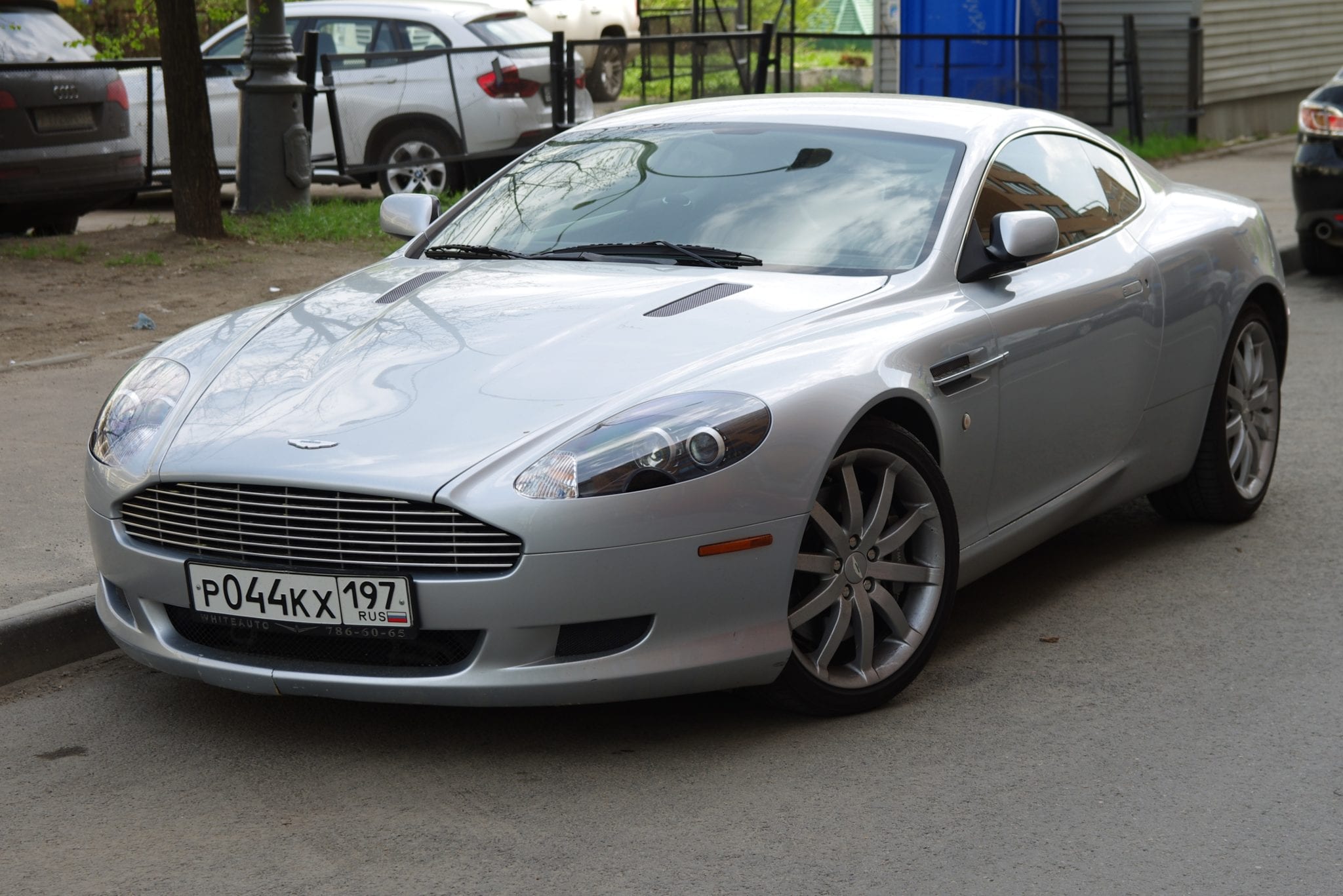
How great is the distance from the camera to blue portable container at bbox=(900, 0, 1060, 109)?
66.6 feet

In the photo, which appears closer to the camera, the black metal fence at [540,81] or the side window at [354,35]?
the black metal fence at [540,81]

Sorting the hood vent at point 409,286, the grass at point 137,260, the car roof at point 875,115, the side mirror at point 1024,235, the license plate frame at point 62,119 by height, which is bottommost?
the grass at point 137,260

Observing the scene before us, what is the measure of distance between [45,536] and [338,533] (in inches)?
83.4

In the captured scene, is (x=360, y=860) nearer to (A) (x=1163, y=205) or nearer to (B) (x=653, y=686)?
(B) (x=653, y=686)

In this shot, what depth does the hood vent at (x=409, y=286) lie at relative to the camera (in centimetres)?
487

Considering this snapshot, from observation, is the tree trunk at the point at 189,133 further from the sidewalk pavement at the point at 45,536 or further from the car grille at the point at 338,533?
the car grille at the point at 338,533

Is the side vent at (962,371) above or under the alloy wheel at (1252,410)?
above

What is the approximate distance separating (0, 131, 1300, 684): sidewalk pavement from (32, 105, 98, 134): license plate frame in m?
4.20

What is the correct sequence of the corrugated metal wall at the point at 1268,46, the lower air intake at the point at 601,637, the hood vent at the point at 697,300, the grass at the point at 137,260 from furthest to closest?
the corrugated metal wall at the point at 1268,46
the grass at the point at 137,260
the hood vent at the point at 697,300
the lower air intake at the point at 601,637

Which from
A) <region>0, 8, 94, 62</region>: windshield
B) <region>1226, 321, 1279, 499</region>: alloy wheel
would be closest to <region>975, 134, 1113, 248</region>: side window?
<region>1226, 321, 1279, 499</region>: alloy wheel

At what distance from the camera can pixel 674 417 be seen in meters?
3.88

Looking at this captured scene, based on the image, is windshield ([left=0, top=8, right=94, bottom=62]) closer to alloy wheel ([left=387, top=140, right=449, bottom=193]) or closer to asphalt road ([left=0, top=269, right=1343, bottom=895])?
alloy wheel ([left=387, top=140, right=449, bottom=193])

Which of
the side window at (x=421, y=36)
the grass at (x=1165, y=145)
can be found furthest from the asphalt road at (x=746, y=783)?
the grass at (x=1165, y=145)

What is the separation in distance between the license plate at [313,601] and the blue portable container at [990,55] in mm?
17269
